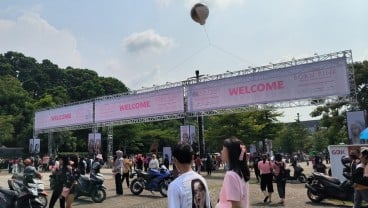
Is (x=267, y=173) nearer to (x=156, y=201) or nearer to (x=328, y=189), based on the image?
(x=328, y=189)

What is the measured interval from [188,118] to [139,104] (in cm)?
434

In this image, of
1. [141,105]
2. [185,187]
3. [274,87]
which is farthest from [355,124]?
[185,187]

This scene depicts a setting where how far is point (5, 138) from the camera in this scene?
45.5 meters

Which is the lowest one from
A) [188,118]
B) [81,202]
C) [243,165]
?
[81,202]

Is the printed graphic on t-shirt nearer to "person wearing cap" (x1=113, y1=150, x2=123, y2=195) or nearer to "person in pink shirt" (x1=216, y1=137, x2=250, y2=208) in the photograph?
"person in pink shirt" (x1=216, y1=137, x2=250, y2=208)

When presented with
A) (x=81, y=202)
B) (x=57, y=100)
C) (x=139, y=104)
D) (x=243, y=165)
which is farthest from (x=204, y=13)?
(x=57, y=100)

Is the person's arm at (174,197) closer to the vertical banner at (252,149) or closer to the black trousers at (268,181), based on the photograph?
the black trousers at (268,181)

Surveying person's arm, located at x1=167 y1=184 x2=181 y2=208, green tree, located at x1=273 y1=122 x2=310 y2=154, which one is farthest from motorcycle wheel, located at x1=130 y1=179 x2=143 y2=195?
green tree, located at x1=273 y1=122 x2=310 y2=154

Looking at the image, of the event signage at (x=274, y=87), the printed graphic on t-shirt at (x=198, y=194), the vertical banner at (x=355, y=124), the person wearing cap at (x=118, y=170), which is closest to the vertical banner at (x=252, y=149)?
the event signage at (x=274, y=87)

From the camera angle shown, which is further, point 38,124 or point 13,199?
point 38,124

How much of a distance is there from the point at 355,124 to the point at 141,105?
14.8 metres

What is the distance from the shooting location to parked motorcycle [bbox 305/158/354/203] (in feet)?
39.1

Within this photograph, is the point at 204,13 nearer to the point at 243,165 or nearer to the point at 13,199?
the point at 13,199

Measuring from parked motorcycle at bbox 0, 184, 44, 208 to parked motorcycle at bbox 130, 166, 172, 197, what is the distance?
545cm
